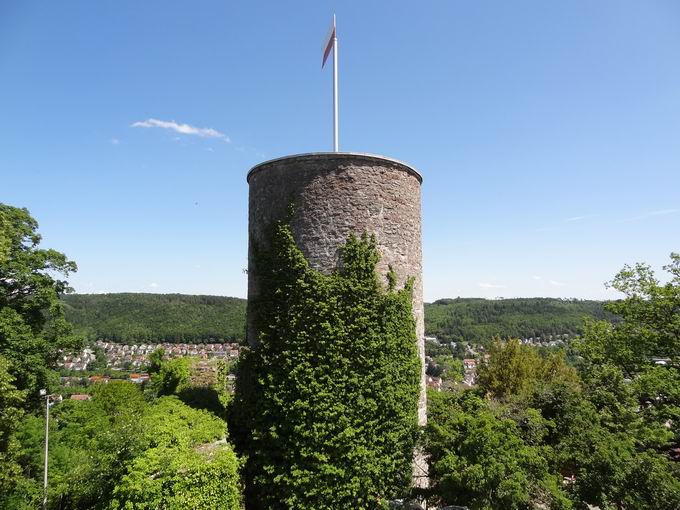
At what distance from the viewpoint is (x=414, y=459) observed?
1020 centimetres

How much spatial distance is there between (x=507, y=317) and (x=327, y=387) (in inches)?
4135

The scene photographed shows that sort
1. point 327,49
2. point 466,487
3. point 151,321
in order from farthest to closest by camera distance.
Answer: point 151,321, point 327,49, point 466,487

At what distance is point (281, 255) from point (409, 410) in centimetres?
520

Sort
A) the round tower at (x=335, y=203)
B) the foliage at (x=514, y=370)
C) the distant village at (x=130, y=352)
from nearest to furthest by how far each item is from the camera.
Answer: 1. the round tower at (x=335, y=203)
2. the foliage at (x=514, y=370)
3. the distant village at (x=130, y=352)

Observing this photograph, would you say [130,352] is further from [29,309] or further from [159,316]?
[29,309]

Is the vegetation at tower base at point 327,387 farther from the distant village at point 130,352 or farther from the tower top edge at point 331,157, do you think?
the distant village at point 130,352

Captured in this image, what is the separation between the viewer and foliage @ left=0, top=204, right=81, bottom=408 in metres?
15.9

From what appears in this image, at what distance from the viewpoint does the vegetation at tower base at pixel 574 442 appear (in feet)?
26.2

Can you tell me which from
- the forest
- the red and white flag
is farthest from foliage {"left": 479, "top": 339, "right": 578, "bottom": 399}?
the red and white flag

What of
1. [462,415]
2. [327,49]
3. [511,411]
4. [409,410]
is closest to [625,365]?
[511,411]

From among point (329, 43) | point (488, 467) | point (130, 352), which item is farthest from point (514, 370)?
point (130, 352)

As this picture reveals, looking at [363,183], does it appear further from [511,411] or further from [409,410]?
[511,411]

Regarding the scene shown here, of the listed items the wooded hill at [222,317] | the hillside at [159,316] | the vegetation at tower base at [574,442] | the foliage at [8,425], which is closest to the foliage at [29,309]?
the foliage at [8,425]

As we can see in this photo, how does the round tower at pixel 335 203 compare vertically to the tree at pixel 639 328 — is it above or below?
above
